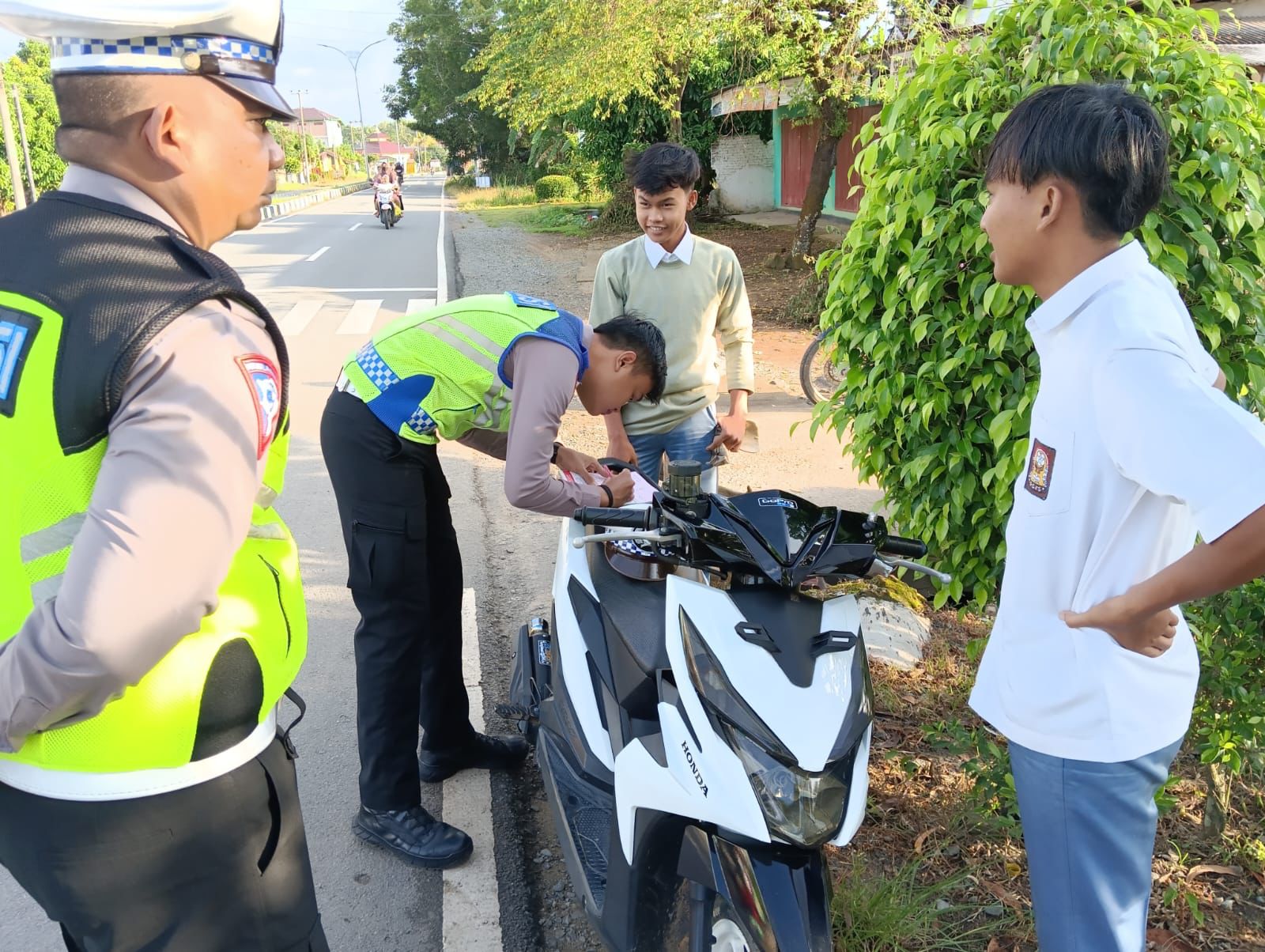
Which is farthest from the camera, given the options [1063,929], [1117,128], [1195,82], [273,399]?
[1195,82]

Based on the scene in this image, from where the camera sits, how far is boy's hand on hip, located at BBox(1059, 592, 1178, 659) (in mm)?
1356

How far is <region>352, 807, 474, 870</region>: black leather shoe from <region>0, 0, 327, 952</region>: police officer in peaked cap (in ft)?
4.23

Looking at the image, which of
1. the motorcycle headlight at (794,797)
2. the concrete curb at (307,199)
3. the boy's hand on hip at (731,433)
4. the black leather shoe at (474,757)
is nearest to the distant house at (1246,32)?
the boy's hand on hip at (731,433)

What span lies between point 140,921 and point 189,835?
14cm

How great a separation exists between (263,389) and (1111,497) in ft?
4.02

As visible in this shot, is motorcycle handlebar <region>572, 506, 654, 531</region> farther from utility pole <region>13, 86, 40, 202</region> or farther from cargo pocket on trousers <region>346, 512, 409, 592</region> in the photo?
utility pole <region>13, 86, 40, 202</region>

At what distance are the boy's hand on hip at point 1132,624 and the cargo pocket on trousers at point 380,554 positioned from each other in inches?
67.9

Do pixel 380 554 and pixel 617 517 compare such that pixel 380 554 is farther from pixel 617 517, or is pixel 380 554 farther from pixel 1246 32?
pixel 1246 32

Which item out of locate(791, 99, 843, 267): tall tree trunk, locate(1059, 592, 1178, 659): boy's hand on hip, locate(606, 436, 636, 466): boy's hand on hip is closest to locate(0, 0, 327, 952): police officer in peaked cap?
locate(1059, 592, 1178, 659): boy's hand on hip

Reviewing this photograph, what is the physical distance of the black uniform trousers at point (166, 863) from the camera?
1.24m

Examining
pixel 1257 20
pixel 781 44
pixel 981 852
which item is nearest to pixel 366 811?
pixel 981 852

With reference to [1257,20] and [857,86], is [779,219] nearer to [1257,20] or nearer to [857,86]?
[857,86]

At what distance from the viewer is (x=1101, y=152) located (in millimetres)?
1403

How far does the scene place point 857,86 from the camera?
1071cm
